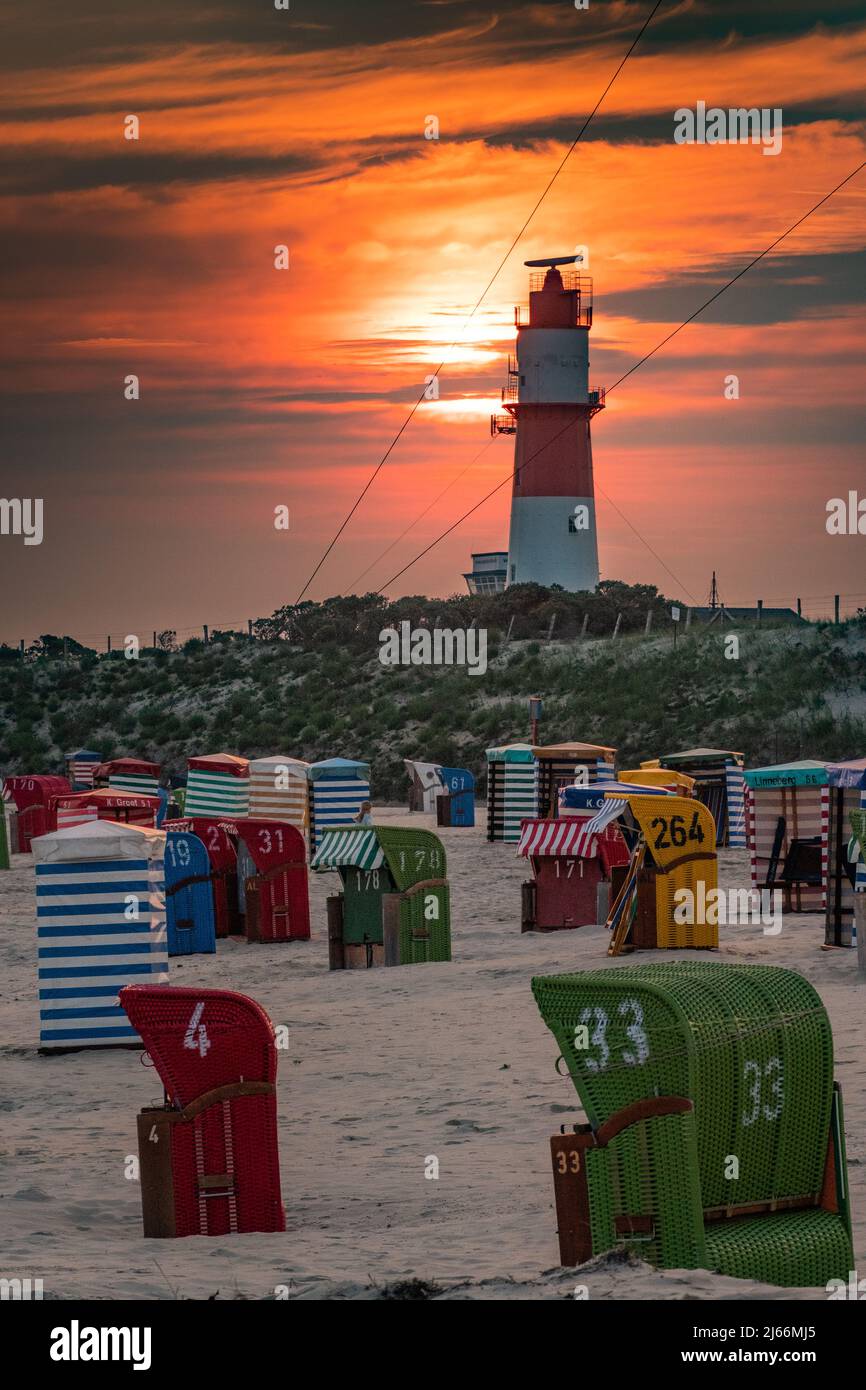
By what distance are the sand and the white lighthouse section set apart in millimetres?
43338

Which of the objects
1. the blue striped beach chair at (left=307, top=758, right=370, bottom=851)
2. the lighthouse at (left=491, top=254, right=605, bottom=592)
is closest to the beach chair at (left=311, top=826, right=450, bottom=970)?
the blue striped beach chair at (left=307, top=758, right=370, bottom=851)

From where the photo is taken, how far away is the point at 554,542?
62.6 meters

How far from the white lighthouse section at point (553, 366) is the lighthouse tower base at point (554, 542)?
3502 mm

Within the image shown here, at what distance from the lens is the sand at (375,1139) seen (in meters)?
6.66

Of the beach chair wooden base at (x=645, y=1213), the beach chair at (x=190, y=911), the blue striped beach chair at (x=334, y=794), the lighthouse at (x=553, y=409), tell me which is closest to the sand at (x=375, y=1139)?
the beach chair wooden base at (x=645, y=1213)

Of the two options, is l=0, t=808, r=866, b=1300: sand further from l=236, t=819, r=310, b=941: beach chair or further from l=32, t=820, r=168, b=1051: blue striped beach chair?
l=236, t=819, r=310, b=941: beach chair

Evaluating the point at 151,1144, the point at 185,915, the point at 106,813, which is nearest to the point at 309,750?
the point at 106,813

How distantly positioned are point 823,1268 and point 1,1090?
22.4 feet

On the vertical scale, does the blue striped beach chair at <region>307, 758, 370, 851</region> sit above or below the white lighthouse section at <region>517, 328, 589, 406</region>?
below

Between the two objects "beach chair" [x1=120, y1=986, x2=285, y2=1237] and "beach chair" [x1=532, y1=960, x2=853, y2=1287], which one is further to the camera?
"beach chair" [x1=120, y1=986, x2=285, y2=1237]

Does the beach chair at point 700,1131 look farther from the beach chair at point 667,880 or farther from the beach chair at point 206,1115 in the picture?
the beach chair at point 667,880

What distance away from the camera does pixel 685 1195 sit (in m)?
5.97

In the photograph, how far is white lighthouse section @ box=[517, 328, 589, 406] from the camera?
193 feet
